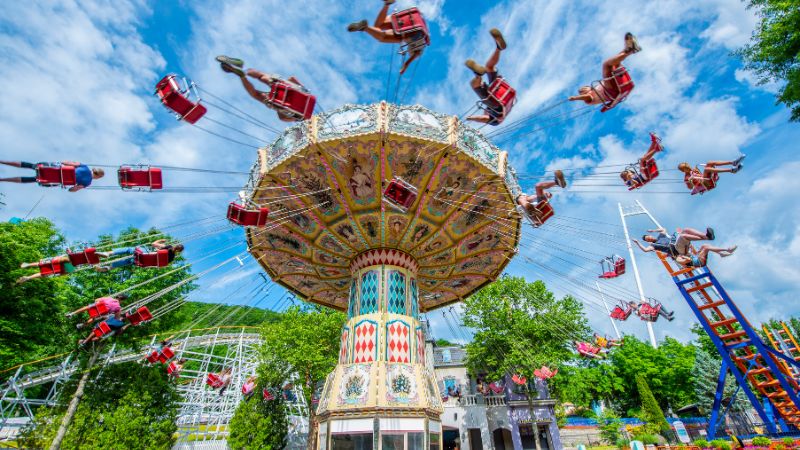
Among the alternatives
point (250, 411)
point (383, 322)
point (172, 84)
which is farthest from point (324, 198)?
point (250, 411)

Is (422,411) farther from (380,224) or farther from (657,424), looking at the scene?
(657,424)

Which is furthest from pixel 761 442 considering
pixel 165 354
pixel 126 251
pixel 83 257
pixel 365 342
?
pixel 165 354

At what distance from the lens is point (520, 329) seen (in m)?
28.2

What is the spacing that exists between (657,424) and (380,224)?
28.7 m

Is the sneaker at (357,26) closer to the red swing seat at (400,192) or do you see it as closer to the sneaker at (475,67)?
the sneaker at (475,67)

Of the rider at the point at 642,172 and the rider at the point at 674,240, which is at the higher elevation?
the rider at the point at 642,172

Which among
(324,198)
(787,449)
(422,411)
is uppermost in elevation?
(324,198)

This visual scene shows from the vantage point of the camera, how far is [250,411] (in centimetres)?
2119

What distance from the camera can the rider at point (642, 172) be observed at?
10648mm

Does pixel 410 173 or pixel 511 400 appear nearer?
pixel 410 173

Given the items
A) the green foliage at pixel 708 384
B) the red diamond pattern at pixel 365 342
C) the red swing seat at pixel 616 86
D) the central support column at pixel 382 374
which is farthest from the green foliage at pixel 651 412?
the red swing seat at pixel 616 86

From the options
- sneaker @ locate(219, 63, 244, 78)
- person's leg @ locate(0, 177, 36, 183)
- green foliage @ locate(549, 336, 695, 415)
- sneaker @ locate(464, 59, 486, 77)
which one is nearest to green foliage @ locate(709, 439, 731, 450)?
sneaker @ locate(464, 59, 486, 77)

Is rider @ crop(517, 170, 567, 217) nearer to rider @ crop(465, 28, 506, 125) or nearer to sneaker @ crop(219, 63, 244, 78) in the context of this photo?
rider @ crop(465, 28, 506, 125)

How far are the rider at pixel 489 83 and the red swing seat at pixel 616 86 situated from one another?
2214 millimetres
